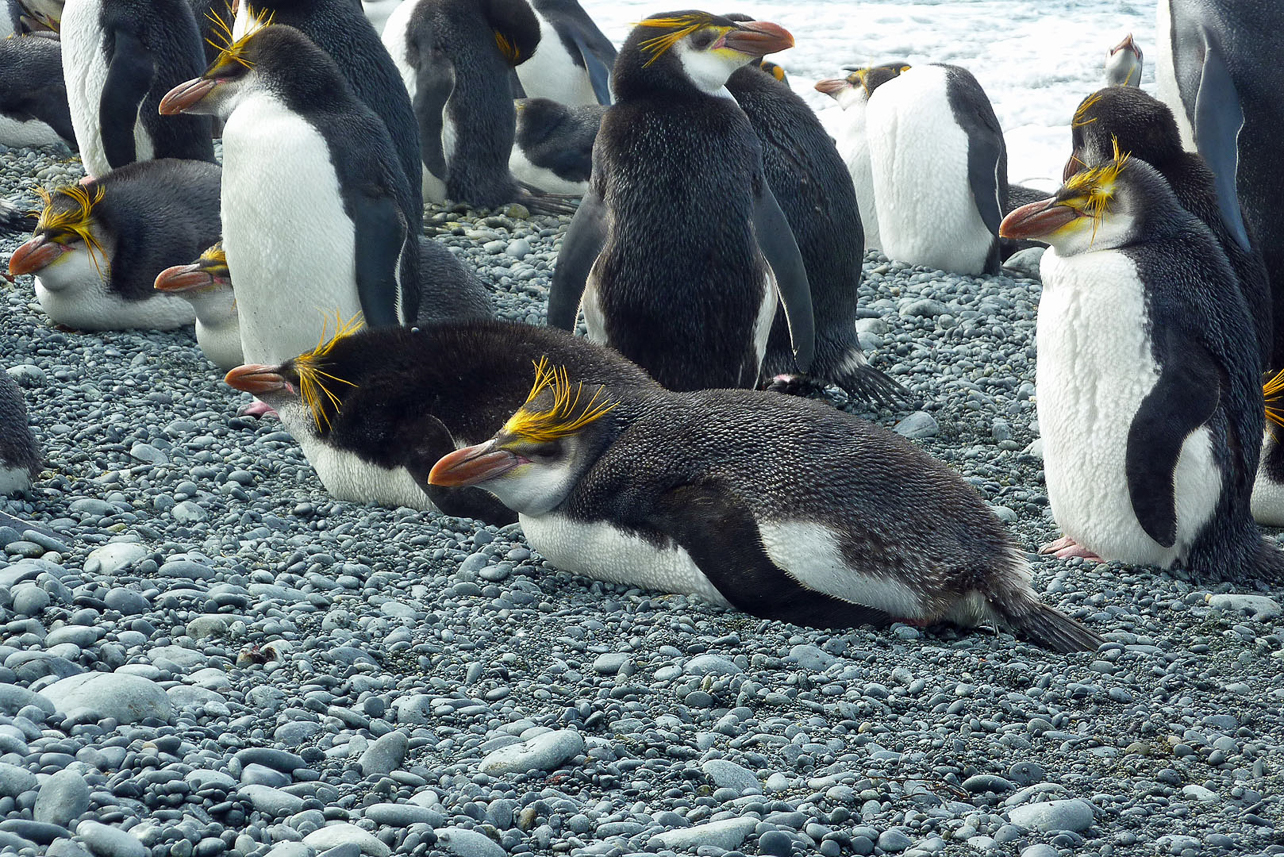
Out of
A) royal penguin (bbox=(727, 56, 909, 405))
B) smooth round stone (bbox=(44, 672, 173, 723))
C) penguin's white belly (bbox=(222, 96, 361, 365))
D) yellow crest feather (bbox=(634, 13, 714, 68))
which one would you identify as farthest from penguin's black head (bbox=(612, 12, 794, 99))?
smooth round stone (bbox=(44, 672, 173, 723))

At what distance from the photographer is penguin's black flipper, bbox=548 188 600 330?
4.82 meters

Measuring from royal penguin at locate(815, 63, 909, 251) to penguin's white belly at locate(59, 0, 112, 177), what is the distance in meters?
3.94

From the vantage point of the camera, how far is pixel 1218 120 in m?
5.20

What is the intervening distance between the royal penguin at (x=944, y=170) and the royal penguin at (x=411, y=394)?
11.9ft

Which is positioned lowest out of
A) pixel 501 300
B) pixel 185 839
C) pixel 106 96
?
pixel 501 300

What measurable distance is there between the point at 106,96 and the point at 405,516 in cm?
369

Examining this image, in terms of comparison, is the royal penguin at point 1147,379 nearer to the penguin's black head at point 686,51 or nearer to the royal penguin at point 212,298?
the penguin's black head at point 686,51

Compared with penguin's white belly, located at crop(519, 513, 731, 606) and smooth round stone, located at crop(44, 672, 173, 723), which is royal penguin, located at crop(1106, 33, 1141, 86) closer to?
penguin's white belly, located at crop(519, 513, 731, 606)

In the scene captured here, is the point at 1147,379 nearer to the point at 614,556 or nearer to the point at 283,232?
the point at 614,556

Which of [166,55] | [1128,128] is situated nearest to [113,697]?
[1128,128]

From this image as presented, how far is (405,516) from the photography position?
155 inches

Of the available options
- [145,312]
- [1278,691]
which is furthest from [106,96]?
[1278,691]

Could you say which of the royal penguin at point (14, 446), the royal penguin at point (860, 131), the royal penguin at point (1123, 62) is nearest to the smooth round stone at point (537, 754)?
the royal penguin at point (14, 446)

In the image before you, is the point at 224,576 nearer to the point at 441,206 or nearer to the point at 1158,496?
the point at 1158,496
